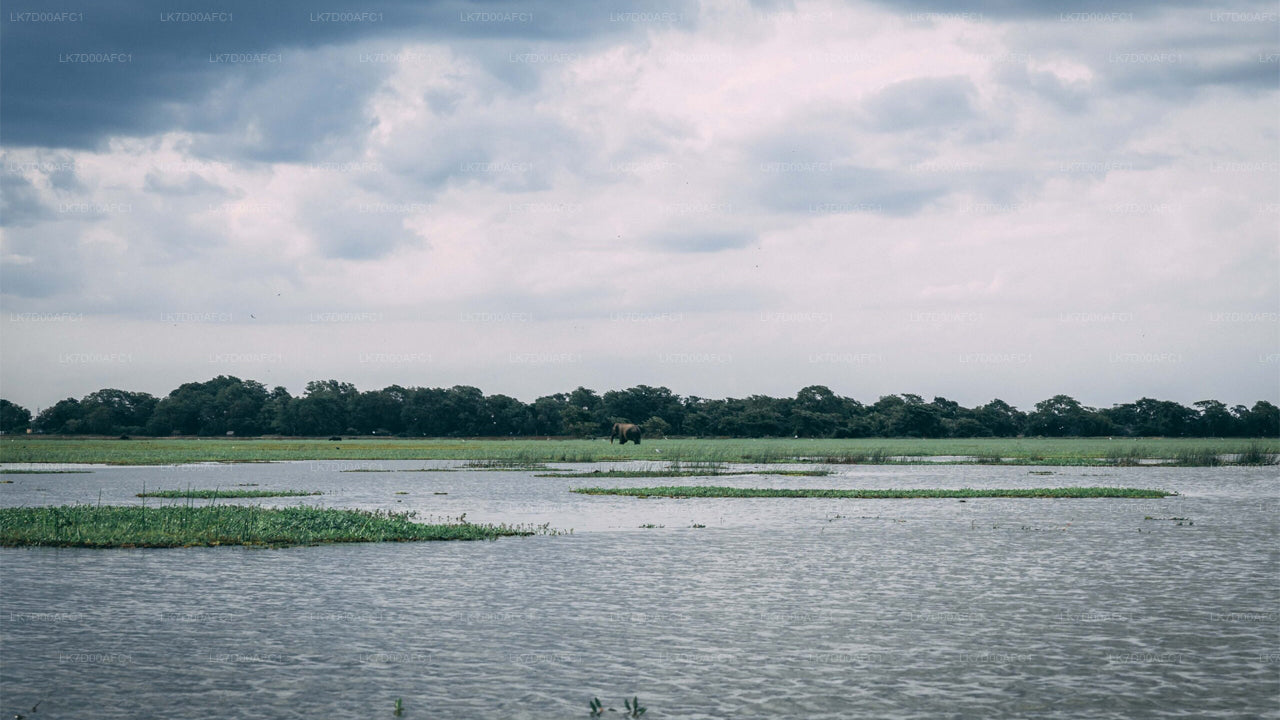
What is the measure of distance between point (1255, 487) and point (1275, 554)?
114ft

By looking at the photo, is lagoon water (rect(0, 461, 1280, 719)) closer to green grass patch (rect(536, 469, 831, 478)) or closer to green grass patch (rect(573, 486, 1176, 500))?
green grass patch (rect(573, 486, 1176, 500))

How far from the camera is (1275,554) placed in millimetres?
30750

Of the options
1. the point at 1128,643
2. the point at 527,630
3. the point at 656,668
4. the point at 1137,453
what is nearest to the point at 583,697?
the point at 656,668

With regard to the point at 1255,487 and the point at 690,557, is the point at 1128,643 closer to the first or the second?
the point at 690,557

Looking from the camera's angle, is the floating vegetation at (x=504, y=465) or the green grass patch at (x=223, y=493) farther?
the floating vegetation at (x=504, y=465)

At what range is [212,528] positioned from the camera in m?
34.9

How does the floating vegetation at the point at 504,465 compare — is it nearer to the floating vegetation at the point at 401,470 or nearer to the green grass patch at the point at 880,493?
the floating vegetation at the point at 401,470

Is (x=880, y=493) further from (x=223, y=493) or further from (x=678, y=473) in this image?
(x=223, y=493)

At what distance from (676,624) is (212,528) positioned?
20.5 meters

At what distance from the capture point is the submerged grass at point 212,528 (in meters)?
32.8

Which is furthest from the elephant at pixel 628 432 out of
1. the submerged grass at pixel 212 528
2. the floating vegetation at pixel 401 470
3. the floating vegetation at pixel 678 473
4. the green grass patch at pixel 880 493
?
the submerged grass at pixel 212 528

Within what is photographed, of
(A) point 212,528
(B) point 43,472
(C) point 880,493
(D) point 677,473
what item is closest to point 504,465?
(D) point 677,473

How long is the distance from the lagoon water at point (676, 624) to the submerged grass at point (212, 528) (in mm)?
1427

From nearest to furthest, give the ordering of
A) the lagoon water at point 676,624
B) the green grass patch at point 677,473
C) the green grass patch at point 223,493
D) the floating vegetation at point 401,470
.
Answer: the lagoon water at point 676,624
the green grass patch at point 223,493
the green grass patch at point 677,473
the floating vegetation at point 401,470
